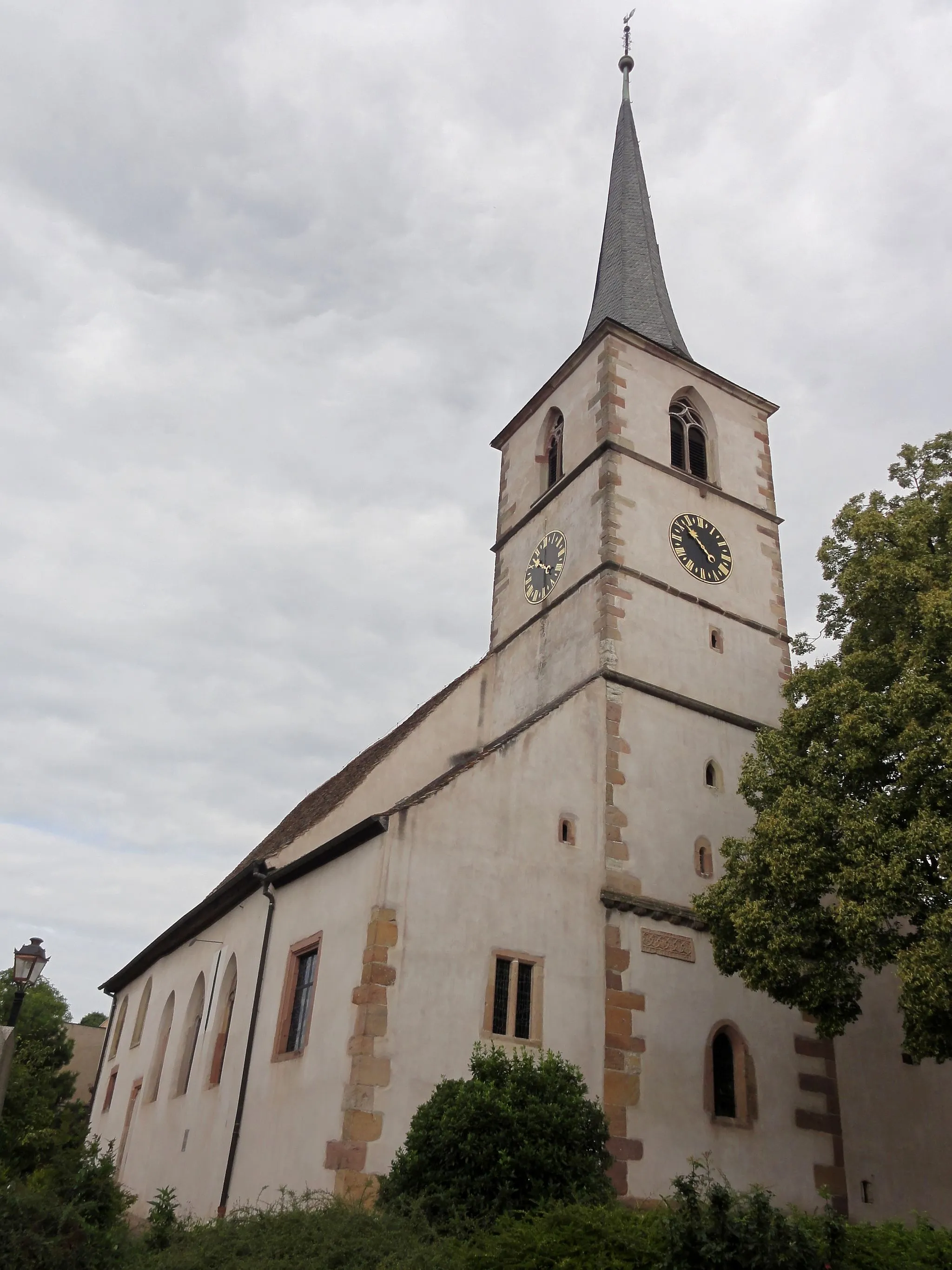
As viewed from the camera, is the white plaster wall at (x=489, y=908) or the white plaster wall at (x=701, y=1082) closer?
the white plaster wall at (x=489, y=908)

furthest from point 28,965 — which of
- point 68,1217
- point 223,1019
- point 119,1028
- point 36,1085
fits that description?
point 36,1085

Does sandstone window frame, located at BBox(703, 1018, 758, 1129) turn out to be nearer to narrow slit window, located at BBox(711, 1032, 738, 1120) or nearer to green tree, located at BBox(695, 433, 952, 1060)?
narrow slit window, located at BBox(711, 1032, 738, 1120)

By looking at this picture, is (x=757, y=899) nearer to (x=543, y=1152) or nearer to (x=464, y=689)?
(x=543, y=1152)

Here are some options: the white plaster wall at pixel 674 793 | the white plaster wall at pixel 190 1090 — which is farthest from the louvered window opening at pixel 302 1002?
the white plaster wall at pixel 674 793

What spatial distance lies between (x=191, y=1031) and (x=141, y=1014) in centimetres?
487

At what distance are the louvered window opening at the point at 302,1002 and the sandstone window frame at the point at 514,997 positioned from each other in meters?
2.61

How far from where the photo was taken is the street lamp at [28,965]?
13.9m

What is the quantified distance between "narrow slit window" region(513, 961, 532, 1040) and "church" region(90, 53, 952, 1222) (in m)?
0.04

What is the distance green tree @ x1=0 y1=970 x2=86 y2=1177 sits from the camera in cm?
3141

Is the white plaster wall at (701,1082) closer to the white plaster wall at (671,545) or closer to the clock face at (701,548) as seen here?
the white plaster wall at (671,545)

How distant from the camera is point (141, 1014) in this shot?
1031 inches

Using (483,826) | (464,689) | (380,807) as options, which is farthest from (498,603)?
(483,826)

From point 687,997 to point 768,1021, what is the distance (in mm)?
1737

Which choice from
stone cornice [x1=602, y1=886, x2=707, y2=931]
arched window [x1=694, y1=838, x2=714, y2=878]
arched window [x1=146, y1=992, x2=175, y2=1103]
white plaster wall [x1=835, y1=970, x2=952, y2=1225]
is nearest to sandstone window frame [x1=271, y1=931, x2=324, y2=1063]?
stone cornice [x1=602, y1=886, x2=707, y2=931]
